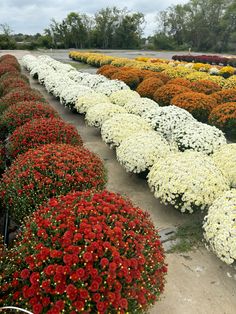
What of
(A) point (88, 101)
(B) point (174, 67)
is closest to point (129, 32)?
(B) point (174, 67)

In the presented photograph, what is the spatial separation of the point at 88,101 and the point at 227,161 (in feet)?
17.9

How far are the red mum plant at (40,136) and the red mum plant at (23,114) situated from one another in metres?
0.85

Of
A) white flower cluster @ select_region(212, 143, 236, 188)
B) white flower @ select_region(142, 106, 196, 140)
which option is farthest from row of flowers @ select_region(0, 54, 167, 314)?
white flower @ select_region(142, 106, 196, 140)

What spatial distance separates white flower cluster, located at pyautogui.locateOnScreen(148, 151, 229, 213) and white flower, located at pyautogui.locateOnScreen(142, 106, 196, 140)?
223 centimetres

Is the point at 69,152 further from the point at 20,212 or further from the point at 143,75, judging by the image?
the point at 143,75

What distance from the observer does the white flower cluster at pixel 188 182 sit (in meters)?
4.86

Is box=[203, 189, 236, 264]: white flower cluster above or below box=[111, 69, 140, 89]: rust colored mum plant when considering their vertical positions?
above

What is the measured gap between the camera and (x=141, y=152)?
19.8 feet

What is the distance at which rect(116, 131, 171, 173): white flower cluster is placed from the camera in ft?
19.6

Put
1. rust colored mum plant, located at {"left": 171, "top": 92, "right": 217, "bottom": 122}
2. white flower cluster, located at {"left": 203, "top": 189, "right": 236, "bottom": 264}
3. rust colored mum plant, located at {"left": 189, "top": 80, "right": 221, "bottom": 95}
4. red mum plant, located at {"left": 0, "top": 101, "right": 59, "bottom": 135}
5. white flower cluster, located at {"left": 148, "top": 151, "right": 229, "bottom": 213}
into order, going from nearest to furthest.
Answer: white flower cluster, located at {"left": 203, "top": 189, "right": 236, "bottom": 264} < white flower cluster, located at {"left": 148, "top": 151, "right": 229, "bottom": 213} < red mum plant, located at {"left": 0, "top": 101, "right": 59, "bottom": 135} < rust colored mum plant, located at {"left": 171, "top": 92, "right": 217, "bottom": 122} < rust colored mum plant, located at {"left": 189, "top": 80, "right": 221, "bottom": 95}

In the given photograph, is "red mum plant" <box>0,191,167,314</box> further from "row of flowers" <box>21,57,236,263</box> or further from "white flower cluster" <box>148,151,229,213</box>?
"white flower cluster" <box>148,151,229,213</box>

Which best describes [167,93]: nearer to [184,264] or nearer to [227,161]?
[227,161]

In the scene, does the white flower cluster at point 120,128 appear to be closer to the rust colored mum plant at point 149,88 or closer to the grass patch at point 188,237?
the grass patch at point 188,237

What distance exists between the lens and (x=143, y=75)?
51.3 ft
